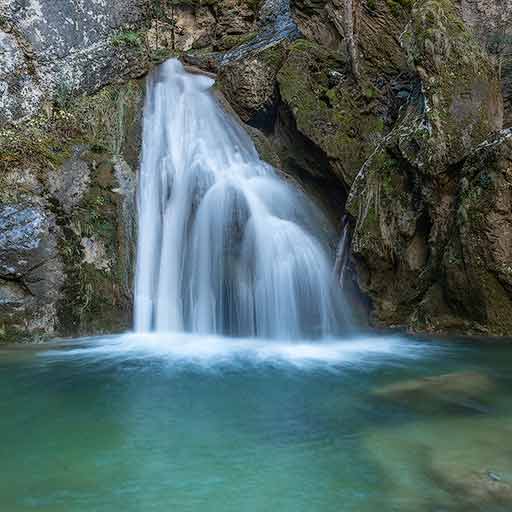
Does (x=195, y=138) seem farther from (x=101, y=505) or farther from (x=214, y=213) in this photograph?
(x=101, y=505)

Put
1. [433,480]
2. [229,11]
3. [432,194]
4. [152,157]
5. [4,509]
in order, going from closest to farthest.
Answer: [4,509] < [433,480] < [432,194] < [152,157] < [229,11]

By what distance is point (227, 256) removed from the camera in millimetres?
8078

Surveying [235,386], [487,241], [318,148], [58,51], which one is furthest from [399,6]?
[235,386]

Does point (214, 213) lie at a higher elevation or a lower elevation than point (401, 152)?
lower

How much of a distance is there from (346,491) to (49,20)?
34.4 ft

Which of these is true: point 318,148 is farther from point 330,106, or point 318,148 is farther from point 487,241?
point 487,241

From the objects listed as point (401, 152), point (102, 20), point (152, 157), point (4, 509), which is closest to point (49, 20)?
point (102, 20)

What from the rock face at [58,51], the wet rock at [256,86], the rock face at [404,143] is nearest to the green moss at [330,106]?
the rock face at [404,143]

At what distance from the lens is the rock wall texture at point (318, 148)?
295 inches

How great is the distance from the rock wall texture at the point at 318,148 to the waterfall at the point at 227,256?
0.37 metres

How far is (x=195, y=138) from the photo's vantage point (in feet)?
32.2

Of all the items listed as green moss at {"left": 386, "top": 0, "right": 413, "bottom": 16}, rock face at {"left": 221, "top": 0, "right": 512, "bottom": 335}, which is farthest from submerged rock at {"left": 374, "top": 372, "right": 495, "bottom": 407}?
green moss at {"left": 386, "top": 0, "right": 413, "bottom": 16}

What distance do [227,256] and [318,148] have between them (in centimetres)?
271

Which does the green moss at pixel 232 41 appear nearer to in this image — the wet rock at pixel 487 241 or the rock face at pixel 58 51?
the rock face at pixel 58 51
